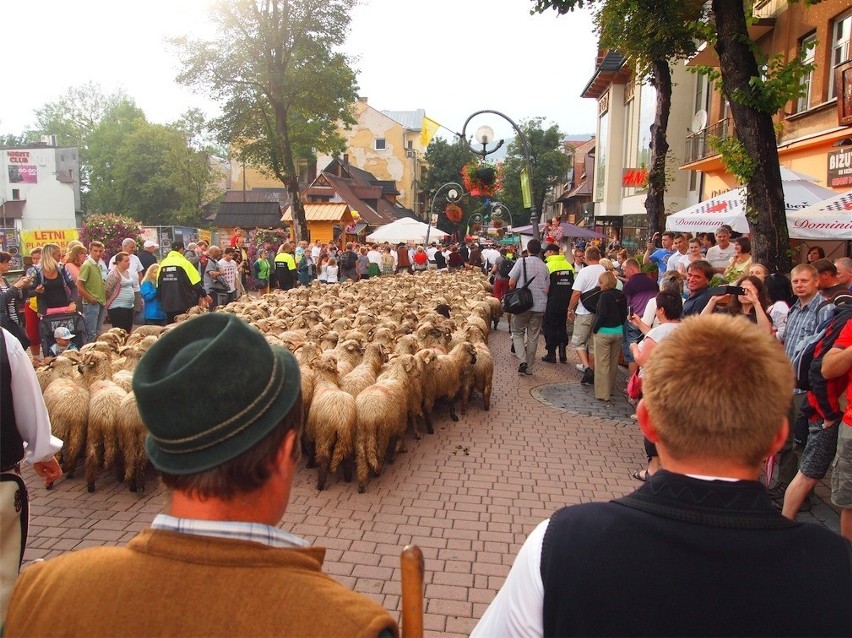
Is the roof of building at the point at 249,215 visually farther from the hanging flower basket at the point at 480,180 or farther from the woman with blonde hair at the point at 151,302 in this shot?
the woman with blonde hair at the point at 151,302

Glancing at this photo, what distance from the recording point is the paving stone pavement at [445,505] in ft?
14.8

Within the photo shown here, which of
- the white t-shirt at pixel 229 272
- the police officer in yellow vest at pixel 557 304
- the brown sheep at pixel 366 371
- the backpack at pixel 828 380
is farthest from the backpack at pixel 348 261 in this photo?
the backpack at pixel 828 380

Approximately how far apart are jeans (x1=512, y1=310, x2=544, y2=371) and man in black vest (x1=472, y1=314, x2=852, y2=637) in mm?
9336

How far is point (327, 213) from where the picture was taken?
41.3m

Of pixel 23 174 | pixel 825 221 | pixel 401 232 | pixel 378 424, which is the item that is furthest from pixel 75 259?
pixel 23 174

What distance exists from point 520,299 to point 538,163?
2127 inches

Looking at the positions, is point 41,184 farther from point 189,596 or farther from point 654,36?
point 189,596

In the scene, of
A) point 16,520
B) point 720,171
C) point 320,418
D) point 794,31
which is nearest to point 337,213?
point 720,171

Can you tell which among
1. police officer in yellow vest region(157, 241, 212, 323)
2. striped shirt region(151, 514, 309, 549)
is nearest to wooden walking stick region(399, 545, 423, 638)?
striped shirt region(151, 514, 309, 549)

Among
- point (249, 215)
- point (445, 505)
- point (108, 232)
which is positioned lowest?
point (445, 505)

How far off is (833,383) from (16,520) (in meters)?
5.23

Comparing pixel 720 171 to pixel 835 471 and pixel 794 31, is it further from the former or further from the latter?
pixel 835 471

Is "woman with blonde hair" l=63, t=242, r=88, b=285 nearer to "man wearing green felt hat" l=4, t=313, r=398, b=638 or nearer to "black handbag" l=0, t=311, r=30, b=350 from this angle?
"black handbag" l=0, t=311, r=30, b=350

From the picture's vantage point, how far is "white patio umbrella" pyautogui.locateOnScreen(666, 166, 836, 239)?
11422 millimetres
